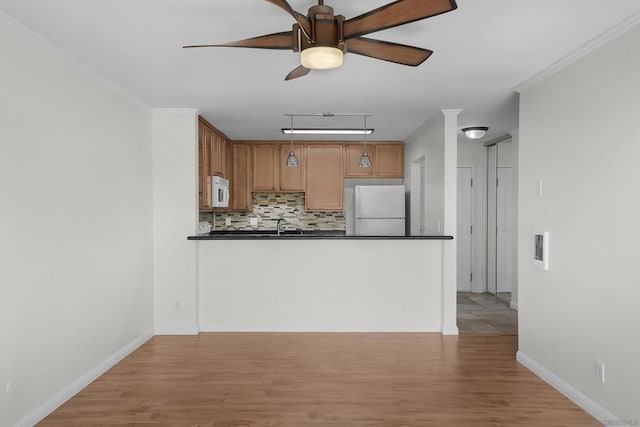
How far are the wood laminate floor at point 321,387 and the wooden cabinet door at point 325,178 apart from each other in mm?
2552

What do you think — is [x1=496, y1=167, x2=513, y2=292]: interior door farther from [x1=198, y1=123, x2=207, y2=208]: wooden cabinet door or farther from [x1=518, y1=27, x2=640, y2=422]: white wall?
[x1=198, y1=123, x2=207, y2=208]: wooden cabinet door

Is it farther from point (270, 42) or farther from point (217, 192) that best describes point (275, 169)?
point (270, 42)

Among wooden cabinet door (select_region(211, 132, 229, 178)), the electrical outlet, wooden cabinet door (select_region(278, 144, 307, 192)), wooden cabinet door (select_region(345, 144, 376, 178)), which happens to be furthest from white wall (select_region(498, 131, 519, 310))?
wooden cabinet door (select_region(211, 132, 229, 178))

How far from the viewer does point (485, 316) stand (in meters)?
4.96

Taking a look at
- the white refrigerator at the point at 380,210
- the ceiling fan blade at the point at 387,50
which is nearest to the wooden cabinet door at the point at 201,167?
the white refrigerator at the point at 380,210

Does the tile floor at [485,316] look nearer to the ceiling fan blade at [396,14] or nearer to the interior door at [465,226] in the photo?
the interior door at [465,226]

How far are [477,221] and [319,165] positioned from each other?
2.61m

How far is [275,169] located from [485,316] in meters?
3.52

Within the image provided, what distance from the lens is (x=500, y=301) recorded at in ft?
18.7

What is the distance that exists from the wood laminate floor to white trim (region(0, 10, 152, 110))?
90.7 inches

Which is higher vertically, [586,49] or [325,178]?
[586,49]

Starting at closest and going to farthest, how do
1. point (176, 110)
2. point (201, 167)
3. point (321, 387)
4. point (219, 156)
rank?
point (321, 387)
point (176, 110)
point (201, 167)
point (219, 156)

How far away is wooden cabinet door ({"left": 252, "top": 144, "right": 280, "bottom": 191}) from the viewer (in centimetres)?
616

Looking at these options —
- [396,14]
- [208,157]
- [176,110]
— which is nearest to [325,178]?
[208,157]
